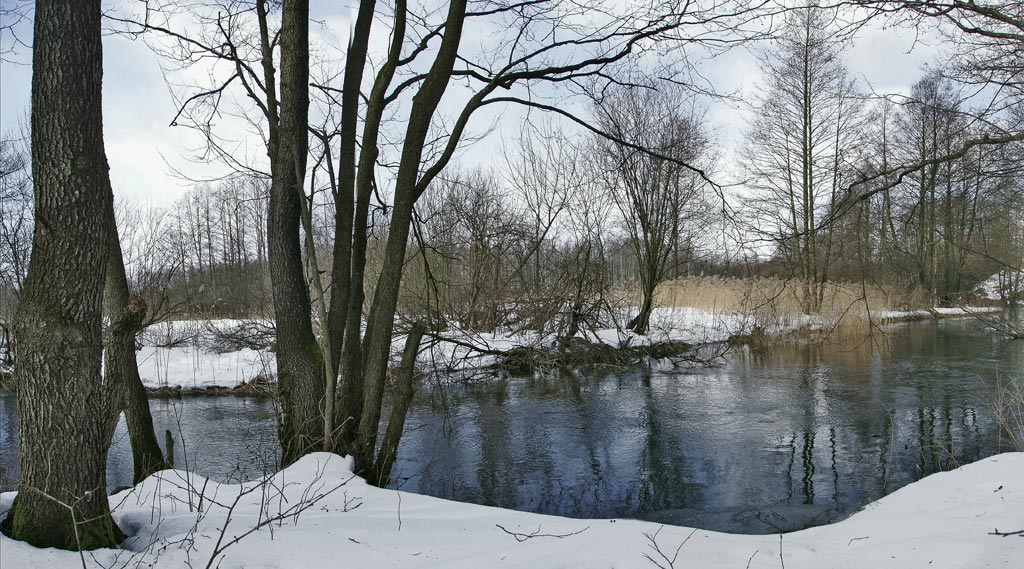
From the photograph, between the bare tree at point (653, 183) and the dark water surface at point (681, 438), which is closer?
the dark water surface at point (681, 438)

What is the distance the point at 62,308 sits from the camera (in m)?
3.18

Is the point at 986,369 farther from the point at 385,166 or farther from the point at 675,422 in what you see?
the point at 385,166

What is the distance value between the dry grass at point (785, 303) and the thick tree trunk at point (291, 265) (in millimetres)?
12042

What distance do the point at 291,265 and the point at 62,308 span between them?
8.64 ft

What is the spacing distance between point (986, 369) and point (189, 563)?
12382 millimetres

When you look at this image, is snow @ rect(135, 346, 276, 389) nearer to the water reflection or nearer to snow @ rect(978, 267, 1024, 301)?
the water reflection

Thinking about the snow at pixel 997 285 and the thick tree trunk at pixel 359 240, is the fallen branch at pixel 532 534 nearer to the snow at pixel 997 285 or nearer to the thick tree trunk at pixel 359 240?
the thick tree trunk at pixel 359 240

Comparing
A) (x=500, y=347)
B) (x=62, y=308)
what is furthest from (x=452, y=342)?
(x=62, y=308)

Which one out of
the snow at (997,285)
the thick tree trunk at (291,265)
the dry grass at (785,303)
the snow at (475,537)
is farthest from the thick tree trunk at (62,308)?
the dry grass at (785,303)

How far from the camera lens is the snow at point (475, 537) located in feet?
10.5

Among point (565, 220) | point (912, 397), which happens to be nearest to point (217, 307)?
point (565, 220)

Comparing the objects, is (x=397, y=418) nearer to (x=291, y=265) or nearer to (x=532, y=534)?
(x=291, y=265)

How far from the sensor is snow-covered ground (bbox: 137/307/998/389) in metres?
12.7

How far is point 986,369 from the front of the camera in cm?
1093
